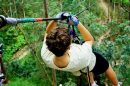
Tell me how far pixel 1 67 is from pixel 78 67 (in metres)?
0.82

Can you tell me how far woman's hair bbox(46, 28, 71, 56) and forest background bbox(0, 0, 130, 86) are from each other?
859 mm

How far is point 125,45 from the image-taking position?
4.92 m

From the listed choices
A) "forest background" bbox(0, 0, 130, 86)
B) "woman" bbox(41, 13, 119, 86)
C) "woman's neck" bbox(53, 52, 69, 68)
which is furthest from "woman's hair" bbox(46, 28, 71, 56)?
"forest background" bbox(0, 0, 130, 86)

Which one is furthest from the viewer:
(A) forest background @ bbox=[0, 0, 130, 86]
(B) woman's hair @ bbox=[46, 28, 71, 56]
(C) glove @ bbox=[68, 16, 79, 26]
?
(A) forest background @ bbox=[0, 0, 130, 86]

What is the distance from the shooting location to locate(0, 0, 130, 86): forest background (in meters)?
5.24

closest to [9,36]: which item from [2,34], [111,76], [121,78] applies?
[2,34]

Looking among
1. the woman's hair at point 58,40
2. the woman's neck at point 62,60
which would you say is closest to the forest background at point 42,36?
the woman's neck at point 62,60

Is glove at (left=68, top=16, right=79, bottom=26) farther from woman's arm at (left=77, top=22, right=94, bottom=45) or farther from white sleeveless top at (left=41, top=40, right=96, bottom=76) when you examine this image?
white sleeveless top at (left=41, top=40, right=96, bottom=76)

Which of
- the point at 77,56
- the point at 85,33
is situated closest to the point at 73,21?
the point at 85,33

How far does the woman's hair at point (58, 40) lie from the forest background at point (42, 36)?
86 cm

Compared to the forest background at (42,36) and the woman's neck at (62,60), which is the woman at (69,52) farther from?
the forest background at (42,36)

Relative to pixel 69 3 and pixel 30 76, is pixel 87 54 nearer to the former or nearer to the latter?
pixel 69 3

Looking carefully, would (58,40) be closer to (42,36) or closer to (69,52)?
(69,52)

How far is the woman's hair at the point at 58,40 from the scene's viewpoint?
6.04ft
